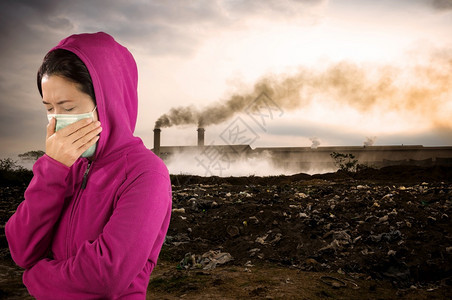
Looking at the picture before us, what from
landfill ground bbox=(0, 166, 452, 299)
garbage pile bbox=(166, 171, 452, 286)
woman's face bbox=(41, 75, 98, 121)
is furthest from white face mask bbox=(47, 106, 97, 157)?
garbage pile bbox=(166, 171, 452, 286)

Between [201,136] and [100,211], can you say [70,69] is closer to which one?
[100,211]

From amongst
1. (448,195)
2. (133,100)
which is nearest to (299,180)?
(448,195)

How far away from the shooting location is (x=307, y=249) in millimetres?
5332

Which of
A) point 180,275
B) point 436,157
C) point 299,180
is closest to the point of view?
point 180,275

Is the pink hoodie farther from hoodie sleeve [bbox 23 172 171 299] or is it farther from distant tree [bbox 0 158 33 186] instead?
distant tree [bbox 0 158 33 186]

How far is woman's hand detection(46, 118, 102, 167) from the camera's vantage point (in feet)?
3.73

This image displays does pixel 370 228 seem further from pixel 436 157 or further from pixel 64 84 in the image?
pixel 436 157

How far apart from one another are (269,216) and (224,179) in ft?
29.5

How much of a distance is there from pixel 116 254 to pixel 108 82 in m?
0.60

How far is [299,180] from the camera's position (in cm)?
1466

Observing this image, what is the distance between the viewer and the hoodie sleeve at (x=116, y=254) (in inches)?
42.8

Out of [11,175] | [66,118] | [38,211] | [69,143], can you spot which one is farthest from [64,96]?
[11,175]

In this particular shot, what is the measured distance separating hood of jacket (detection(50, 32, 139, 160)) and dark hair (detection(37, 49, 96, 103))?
2cm

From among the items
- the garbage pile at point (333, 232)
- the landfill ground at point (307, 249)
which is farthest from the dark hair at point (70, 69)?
the garbage pile at point (333, 232)
